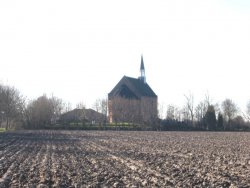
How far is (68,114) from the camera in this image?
113 metres

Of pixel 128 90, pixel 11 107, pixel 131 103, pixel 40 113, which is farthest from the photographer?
pixel 128 90

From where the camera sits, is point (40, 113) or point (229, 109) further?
point (229, 109)

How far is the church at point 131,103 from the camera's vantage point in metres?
108

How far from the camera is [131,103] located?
114125 mm

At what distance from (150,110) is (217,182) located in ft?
334

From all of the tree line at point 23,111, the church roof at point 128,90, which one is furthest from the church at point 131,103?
the tree line at point 23,111

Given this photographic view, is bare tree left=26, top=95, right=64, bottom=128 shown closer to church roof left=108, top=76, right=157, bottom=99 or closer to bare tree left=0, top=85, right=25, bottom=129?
bare tree left=0, top=85, right=25, bottom=129

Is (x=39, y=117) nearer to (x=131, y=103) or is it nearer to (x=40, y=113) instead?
(x=40, y=113)

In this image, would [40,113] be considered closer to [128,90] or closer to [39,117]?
[39,117]

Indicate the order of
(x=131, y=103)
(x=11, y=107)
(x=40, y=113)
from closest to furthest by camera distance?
(x=11, y=107) → (x=40, y=113) → (x=131, y=103)

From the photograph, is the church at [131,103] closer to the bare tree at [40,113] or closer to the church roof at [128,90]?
the church roof at [128,90]

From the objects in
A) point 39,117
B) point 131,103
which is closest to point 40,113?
point 39,117

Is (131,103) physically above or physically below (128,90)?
Result: below

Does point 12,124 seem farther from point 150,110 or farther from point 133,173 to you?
point 133,173
